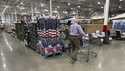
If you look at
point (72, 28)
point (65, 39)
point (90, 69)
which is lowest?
point (90, 69)

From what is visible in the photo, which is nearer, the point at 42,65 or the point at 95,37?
the point at 42,65

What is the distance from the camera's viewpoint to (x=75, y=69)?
5.09 m

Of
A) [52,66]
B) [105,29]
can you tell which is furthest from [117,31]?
[52,66]

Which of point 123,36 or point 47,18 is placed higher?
point 47,18

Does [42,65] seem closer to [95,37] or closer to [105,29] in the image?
[95,37]

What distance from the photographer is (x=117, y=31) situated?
13.5 meters

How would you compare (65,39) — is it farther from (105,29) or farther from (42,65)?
(105,29)

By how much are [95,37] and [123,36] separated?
13.9ft

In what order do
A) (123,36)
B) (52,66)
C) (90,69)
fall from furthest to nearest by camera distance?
(123,36) → (52,66) → (90,69)

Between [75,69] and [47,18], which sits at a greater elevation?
[47,18]

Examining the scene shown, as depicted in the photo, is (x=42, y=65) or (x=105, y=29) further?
(x=105, y=29)

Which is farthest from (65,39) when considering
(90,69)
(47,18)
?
(90,69)

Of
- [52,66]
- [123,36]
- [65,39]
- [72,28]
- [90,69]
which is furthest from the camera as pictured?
[123,36]

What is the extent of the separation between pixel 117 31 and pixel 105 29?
3.44 metres
